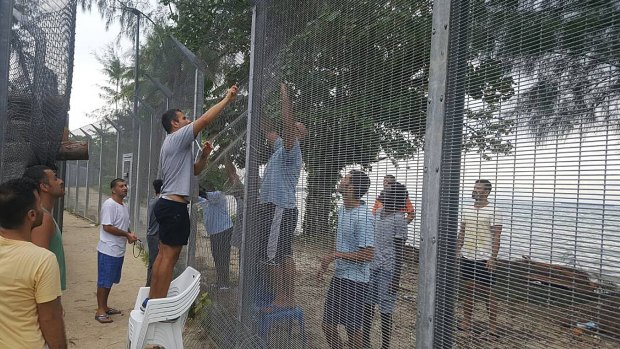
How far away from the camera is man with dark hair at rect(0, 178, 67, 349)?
2.44 metres

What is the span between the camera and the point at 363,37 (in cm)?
246

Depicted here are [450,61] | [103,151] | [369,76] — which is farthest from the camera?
[103,151]

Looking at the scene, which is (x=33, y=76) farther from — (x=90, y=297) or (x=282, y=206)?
(x=90, y=297)

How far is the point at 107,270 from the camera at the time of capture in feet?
21.0

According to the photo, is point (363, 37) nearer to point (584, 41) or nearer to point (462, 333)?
point (584, 41)

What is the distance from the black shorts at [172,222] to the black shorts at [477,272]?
260cm

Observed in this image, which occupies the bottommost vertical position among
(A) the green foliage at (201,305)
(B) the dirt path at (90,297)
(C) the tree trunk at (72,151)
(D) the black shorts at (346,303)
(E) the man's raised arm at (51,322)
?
(B) the dirt path at (90,297)

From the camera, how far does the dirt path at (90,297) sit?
225 inches

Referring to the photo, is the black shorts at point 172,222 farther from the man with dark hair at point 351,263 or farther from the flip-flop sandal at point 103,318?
the flip-flop sandal at point 103,318

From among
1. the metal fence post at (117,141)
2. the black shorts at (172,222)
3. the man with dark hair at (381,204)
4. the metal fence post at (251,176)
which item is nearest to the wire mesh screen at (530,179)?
the man with dark hair at (381,204)

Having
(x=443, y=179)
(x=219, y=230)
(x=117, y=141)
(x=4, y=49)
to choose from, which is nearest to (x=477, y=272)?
(x=443, y=179)

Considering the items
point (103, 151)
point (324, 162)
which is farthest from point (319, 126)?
point (103, 151)

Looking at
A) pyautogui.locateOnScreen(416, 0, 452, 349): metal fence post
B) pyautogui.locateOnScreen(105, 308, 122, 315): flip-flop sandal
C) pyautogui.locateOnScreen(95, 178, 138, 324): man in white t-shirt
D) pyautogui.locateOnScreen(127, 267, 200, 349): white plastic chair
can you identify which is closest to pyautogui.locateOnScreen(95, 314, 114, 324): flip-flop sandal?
pyautogui.locateOnScreen(95, 178, 138, 324): man in white t-shirt

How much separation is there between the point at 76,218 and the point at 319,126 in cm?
1945
